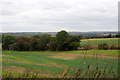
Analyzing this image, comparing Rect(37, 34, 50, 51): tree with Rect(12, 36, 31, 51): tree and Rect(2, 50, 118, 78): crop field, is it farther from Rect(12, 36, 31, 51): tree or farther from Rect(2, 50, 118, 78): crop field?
Rect(2, 50, 118, 78): crop field

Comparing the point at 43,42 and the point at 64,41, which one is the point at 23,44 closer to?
the point at 43,42

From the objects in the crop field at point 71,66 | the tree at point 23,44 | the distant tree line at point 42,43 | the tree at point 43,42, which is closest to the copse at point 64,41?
the distant tree line at point 42,43

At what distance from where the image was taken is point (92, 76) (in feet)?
9.52

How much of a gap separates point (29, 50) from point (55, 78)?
22167 millimetres

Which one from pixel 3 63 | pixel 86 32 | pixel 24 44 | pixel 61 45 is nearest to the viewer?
pixel 3 63

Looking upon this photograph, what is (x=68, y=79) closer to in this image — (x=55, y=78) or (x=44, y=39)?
(x=55, y=78)

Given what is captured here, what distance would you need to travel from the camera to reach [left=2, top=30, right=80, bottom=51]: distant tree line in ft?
68.9

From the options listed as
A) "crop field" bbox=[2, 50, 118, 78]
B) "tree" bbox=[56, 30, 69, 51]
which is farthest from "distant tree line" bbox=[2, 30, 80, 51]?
"crop field" bbox=[2, 50, 118, 78]

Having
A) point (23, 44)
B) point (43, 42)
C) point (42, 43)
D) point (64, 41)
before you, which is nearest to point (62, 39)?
point (64, 41)

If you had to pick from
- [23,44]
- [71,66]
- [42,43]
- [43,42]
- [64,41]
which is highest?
[64,41]

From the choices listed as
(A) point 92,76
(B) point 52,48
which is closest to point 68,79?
(A) point 92,76

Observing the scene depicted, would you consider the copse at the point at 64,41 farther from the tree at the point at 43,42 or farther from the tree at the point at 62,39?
the tree at the point at 43,42

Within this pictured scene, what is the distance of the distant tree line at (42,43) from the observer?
2100 cm

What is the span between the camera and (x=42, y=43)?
23.7 meters
